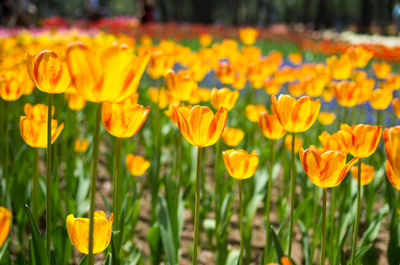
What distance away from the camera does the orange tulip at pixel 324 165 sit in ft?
3.60

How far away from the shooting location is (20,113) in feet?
11.3

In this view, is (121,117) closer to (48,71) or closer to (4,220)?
(48,71)

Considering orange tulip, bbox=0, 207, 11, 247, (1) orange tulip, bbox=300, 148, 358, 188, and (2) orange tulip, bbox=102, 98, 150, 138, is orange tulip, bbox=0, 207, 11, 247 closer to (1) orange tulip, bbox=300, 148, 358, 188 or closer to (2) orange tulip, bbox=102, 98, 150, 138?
(2) orange tulip, bbox=102, 98, 150, 138

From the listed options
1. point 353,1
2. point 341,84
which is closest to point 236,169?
point 341,84

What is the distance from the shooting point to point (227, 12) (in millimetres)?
44219

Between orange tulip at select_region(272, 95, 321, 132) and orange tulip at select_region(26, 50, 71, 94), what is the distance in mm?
577

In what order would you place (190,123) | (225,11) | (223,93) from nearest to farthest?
(190,123)
(223,93)
(225,11)

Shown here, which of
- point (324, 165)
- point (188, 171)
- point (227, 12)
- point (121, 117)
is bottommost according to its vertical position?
point (188, 171)

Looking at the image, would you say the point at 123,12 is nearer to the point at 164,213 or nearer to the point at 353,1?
the point at 353,1

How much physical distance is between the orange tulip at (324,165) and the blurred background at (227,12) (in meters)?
11.3

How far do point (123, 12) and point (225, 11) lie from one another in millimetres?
29736

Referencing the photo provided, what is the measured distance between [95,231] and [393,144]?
72 cm

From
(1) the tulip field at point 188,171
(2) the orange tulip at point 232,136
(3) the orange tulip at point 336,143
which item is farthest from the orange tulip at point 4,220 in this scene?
(2) the orange tulip at point 232,136

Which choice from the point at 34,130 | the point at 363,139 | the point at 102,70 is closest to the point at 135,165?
the point at 34,130
